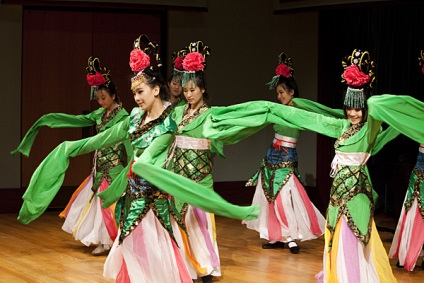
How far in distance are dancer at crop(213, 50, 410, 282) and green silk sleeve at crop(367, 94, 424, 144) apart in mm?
352

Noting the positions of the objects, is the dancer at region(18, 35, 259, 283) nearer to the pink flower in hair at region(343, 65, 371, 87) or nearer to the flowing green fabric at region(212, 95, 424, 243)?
the flowing green fabric at region(212, 95, 424, 243)

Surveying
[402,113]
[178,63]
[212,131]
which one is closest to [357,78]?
[402,113]

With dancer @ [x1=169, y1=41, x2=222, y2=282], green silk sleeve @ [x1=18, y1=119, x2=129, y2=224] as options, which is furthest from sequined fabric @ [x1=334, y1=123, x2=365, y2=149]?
green silk sleeve @ [x1=18, y1=119, x2=129, y2=224]

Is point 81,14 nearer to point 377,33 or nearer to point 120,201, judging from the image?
point 377,33

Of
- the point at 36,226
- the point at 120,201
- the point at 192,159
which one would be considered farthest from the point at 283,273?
the point at 36,226

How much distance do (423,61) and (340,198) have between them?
191 centimetres

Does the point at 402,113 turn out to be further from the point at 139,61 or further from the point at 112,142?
the point at 112,142

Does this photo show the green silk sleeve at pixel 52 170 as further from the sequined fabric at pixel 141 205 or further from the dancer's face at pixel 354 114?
the dancer's face at pixel 354 114

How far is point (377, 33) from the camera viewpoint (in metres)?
8.41

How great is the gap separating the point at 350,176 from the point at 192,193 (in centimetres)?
122

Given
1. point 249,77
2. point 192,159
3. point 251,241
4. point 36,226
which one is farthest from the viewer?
point 249,77

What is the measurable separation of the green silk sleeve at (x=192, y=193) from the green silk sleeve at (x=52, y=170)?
0.58 metres

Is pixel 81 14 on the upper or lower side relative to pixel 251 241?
upper

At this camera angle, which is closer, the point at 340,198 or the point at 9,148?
the point at 340,198
